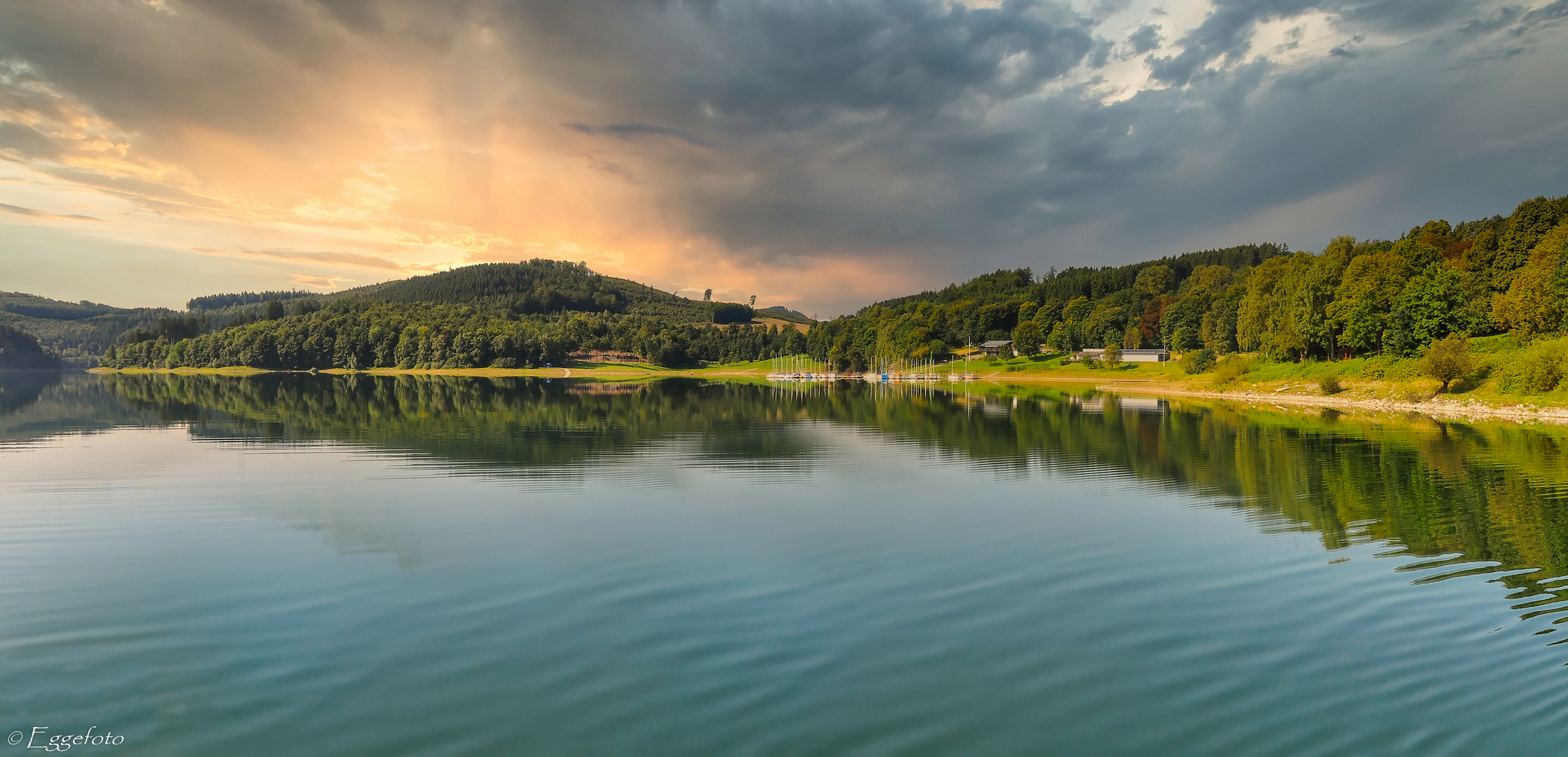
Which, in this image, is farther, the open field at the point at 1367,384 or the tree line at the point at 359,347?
the tree line at the point at 359,347

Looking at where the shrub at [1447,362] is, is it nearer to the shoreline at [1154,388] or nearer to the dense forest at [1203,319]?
the shoreline at [1154,388]

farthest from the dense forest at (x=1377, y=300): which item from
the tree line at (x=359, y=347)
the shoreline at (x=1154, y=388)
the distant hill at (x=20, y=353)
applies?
the distant hill at (x=20, y=353)

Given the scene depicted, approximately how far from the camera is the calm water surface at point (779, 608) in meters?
6.98

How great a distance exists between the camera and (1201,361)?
98500mm

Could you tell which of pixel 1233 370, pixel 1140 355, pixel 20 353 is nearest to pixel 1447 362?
pixel 1233 370

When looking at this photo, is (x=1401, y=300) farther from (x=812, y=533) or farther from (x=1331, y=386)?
(x=812, y=533)

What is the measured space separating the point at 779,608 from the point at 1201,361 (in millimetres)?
103813

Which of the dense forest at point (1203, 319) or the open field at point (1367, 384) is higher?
the dense forest at point (1203, 319)

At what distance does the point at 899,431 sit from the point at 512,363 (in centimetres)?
15353

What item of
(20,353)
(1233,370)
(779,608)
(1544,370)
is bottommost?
(779,608)

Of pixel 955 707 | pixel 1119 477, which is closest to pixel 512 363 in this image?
pixel 1119 477

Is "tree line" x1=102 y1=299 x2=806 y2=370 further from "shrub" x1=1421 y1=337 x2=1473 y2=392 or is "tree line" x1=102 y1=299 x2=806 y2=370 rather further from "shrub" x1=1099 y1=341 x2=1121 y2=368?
"shrub" x1=1421 y1=337 x2=1473 y2=392

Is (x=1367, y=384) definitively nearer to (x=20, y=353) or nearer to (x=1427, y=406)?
(x=1427, y=406)

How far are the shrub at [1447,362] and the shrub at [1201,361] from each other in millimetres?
41934
